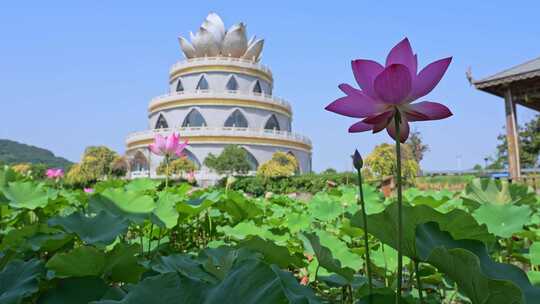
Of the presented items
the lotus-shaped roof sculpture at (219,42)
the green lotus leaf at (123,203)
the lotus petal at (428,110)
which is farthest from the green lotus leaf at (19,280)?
the lotus-shaped roof sculpture at (219,42)

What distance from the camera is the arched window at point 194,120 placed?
65.9 ft

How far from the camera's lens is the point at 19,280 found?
59 cm

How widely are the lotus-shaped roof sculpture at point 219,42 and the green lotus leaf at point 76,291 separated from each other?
897 inches

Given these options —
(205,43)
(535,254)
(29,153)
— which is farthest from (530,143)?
(29,153)

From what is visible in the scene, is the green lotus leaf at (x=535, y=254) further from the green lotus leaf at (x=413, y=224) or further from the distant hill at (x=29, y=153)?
the distant hill at (x=29, y=153)

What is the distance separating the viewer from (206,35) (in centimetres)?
2231

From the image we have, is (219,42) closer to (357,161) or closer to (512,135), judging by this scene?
(512,135)

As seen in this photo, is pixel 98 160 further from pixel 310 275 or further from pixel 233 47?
pixel 310 275

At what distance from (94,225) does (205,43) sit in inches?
888

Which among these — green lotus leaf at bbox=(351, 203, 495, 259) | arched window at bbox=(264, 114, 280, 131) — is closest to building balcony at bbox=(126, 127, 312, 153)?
arched window at bbox=(264, 114, 280, 131)

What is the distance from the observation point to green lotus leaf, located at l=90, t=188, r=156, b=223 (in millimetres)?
1309

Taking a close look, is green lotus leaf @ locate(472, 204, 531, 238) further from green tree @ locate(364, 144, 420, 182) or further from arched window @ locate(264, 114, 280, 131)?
arched window @ locate(264, 114, 280, 131)

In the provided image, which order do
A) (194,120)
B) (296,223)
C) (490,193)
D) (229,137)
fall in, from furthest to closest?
(194,120) < (229,137) < (490,193) < (296,223)

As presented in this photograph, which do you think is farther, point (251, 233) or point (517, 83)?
point (517, 83)
